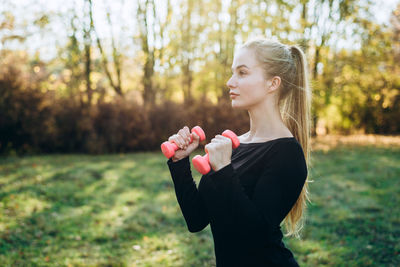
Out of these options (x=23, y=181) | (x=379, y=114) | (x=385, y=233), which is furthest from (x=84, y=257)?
(x=379, y=114)

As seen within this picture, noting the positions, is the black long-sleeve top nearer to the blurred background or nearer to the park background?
the park background

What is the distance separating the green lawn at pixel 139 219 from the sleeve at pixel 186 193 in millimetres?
2845

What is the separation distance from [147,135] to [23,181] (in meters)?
6.68

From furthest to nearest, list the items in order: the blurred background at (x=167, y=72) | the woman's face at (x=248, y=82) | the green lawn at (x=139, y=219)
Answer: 1. the blurred background at (x=167, y=72)
2. the green lawn at (x=139, y=219)
3. the woman's face at (x=248, y=82)

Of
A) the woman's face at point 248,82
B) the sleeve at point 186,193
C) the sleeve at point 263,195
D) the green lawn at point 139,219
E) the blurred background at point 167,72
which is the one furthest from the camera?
the blurred background at point 167,72

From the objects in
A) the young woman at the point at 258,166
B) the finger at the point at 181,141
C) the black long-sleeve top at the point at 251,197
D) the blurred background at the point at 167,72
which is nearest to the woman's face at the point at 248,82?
the young woman at the point at 258,166

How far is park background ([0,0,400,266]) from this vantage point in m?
5.23

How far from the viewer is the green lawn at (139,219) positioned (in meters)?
4.78

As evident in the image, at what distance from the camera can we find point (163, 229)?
586cm

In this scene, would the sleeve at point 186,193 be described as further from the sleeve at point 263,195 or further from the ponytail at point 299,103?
the ponytail at point 299,103

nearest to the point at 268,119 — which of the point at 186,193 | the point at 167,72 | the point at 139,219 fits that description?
the point at 186,193

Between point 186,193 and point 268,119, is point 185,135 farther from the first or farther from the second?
point 268,119

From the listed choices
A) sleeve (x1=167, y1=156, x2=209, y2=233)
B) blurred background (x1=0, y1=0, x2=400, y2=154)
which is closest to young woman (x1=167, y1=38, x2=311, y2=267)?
sleeve (x1=167, y1=156, x2=209, y2=233)

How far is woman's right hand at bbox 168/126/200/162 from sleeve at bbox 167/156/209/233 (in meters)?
0.03
